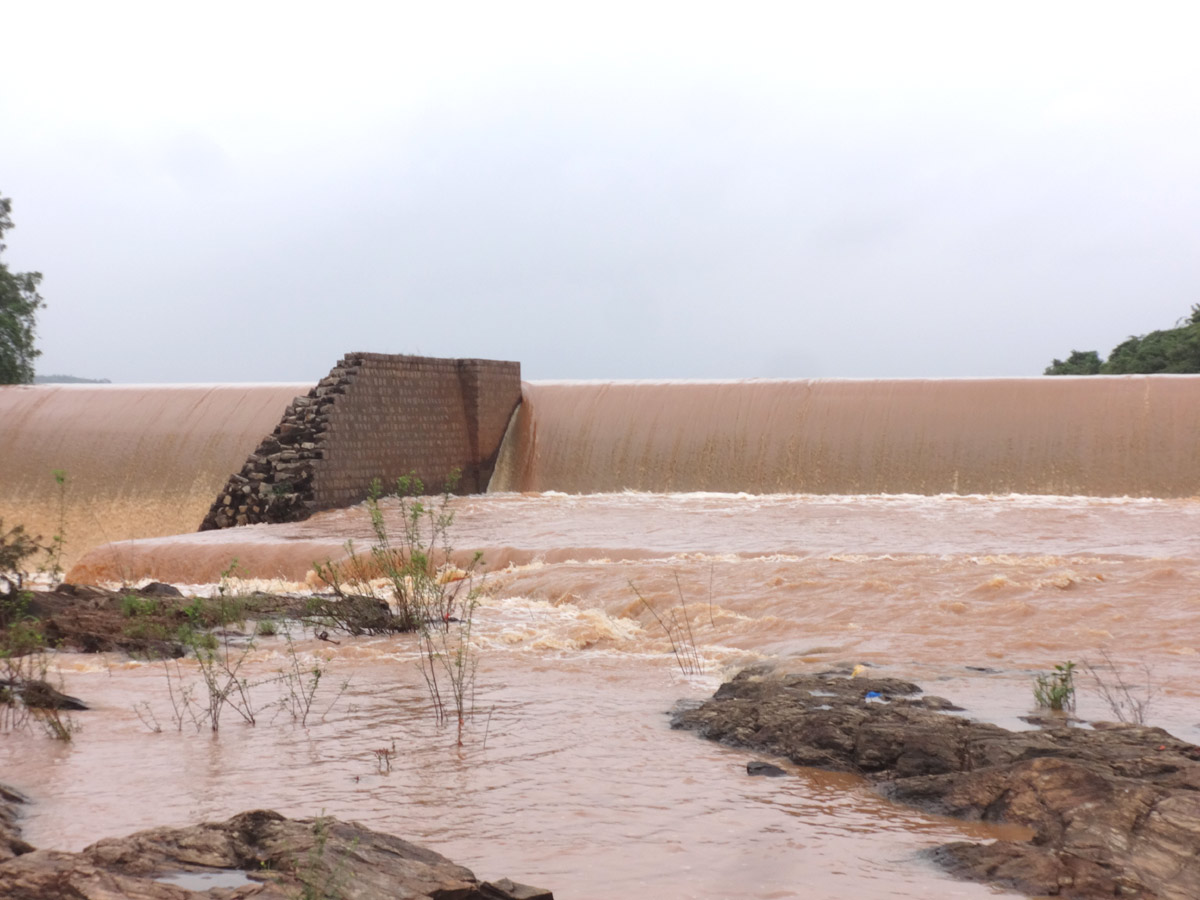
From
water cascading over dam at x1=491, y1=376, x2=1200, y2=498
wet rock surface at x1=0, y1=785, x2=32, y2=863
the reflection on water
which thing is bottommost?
the reflection on water

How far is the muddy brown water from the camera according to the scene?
13.2ft

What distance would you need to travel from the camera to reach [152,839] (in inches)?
135

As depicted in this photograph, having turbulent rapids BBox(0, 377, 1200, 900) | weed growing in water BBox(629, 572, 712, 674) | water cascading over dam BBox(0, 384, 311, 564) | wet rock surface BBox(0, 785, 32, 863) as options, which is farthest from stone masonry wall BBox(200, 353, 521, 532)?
wet rock surface BBox(0, 785, 32, 863)

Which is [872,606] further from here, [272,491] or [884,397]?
[884,397]

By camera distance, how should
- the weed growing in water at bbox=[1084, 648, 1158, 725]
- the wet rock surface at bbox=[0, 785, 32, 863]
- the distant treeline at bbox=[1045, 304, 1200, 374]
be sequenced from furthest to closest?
the distant treeline at bbox=[1045, 304, 1200, 374] < the weed growing in water at bbox=[1084, 648, 1158, 725] < the wet rock surface at bbox=[0, 785, 32, 863]

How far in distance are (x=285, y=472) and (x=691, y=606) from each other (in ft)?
27.4

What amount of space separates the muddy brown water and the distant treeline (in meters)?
15.1

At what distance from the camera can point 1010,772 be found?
418 cm

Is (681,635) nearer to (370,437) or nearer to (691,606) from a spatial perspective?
(691,606)

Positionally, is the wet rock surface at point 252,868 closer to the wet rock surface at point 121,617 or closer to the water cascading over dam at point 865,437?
the wet rock surface at point 121,617

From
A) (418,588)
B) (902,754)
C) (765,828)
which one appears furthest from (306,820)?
(418,588)

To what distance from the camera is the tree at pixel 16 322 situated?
25.2 meters

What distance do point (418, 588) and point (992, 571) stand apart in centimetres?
457

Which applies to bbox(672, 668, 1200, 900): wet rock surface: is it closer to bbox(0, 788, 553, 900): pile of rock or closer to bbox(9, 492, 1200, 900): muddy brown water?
bbox(9, 492, 1200, 900): muddy brown water
